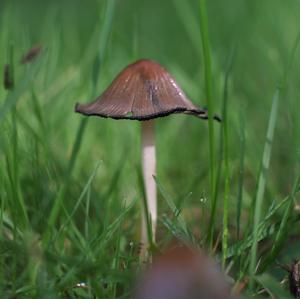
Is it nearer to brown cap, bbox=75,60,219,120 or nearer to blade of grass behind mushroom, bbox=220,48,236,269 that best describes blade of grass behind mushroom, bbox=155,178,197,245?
blade of grass behind mushroom, bbox=220,48,236,269

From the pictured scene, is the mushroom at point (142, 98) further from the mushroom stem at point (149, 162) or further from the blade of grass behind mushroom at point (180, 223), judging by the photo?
the blade of grass behind mushroom at point (180, 223)

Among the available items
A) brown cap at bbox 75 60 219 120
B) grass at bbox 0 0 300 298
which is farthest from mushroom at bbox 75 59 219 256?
grass at bbox 0 0 300 298

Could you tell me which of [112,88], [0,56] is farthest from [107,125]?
[112,88]

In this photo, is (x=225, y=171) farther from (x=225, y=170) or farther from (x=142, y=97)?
(x=142, y=97)

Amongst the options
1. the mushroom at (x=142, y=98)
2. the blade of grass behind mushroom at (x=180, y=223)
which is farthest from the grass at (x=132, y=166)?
the mushroom at (x=142, y=98)

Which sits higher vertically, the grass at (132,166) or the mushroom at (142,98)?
the mushroom at (142,98)

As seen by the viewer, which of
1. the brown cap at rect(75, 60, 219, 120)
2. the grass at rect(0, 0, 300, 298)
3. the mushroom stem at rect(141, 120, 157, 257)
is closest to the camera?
Answer: the grass at rect(0, 0, 300, 298)
